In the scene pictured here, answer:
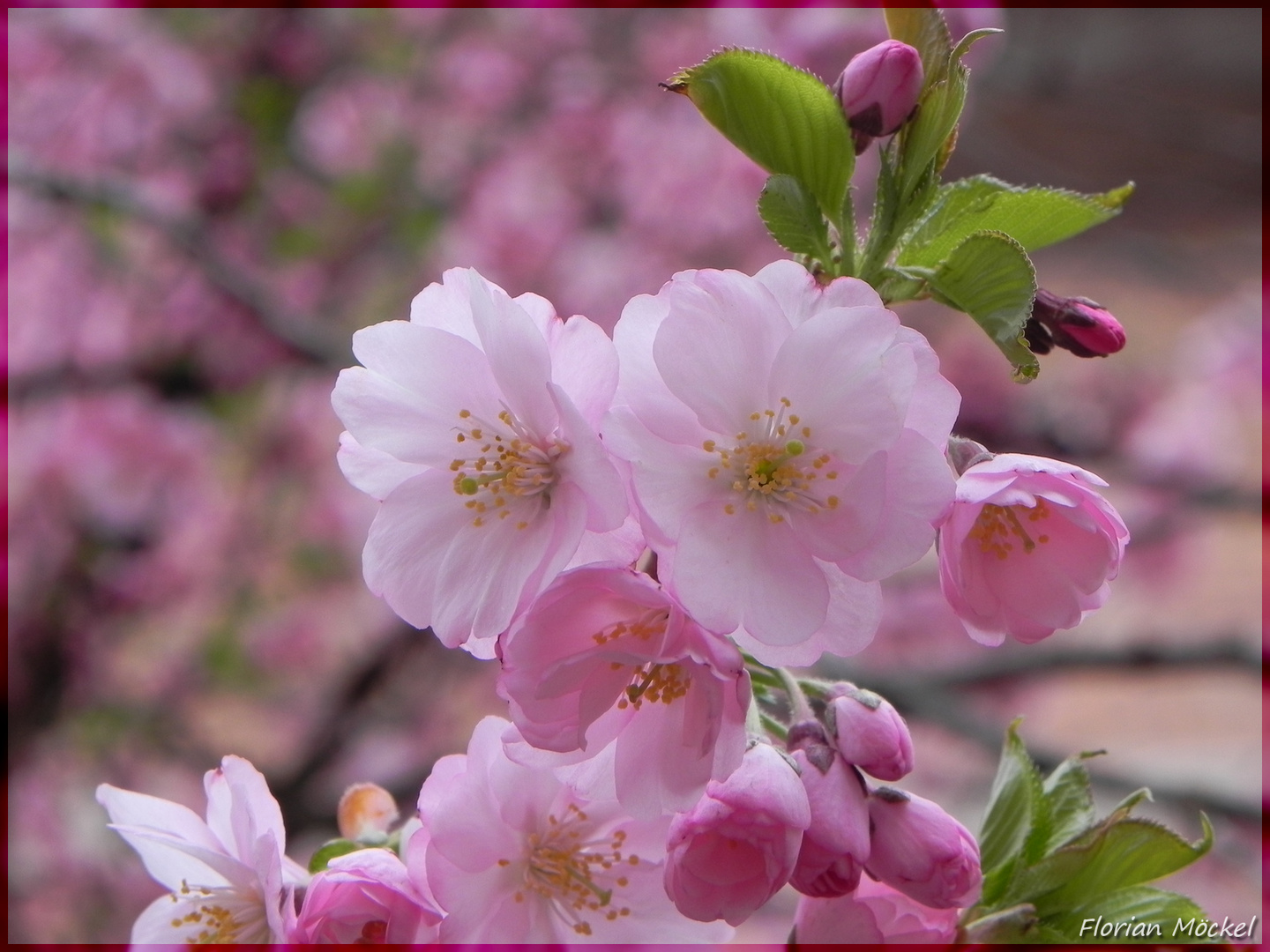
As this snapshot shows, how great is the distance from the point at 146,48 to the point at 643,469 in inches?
99.9

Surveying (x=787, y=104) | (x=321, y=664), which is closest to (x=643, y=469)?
(x=787, y=104)

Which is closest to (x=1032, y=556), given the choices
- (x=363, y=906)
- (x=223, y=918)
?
(x=363, y=906)

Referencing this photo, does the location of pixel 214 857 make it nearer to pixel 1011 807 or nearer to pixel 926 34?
pixel 1011 807

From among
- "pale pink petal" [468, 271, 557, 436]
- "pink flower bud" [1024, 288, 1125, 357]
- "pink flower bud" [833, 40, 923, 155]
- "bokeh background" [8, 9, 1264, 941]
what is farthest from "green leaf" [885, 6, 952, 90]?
"bokeh background" [8, 9, 1264, 941]

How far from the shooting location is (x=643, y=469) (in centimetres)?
44

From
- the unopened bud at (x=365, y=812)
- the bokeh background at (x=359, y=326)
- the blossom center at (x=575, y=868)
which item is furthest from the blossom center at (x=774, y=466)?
the bokeh background at (x=359, y=326)

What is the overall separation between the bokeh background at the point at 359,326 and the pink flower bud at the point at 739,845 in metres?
1.15

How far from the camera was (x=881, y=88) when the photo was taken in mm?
486

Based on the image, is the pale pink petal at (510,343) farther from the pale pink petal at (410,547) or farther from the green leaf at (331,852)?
the green leaf at (331,852)

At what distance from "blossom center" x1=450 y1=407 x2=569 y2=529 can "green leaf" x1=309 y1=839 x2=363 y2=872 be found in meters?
0.22

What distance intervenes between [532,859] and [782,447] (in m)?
0.26

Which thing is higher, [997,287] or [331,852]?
[997,287]

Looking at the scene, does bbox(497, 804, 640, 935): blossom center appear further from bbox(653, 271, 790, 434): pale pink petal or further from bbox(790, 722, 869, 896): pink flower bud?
bbox(653, 271, 790, 434): pale pink petal

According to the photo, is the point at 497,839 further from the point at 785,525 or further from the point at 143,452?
the point at 143,452
